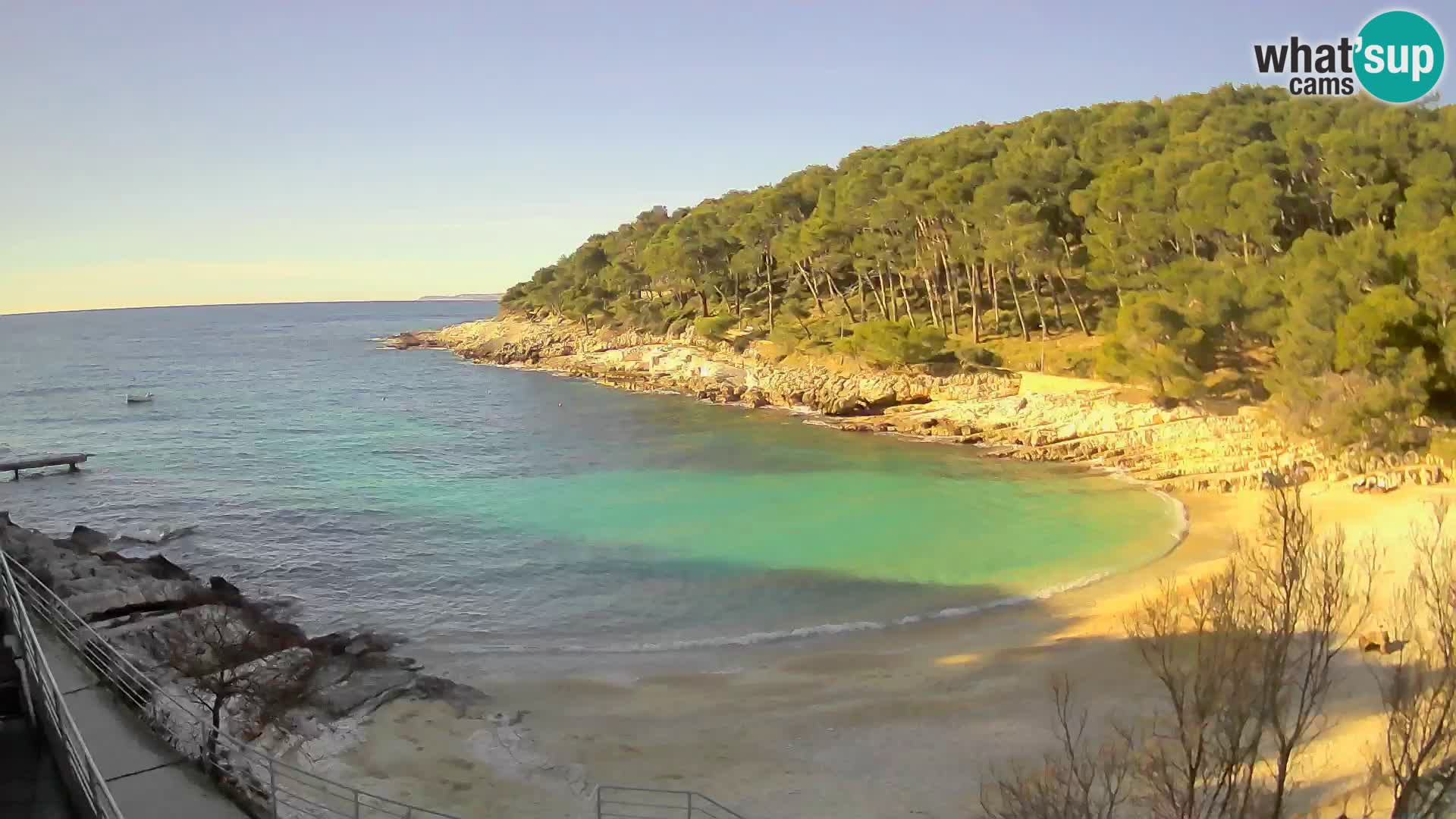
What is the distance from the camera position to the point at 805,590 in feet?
69.0

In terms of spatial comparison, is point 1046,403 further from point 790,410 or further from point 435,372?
point 435,372

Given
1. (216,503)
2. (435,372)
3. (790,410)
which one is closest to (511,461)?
A: (216,503)

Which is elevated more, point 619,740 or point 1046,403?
point 1046,403

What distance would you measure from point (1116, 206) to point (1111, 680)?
32902mm

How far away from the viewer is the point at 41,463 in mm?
38188

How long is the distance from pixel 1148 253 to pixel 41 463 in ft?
161

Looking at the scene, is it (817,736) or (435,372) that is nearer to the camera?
(817,736)

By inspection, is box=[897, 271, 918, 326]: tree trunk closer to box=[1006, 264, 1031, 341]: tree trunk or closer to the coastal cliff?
the coastal cliff

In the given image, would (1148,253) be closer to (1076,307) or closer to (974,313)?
(1076,307)

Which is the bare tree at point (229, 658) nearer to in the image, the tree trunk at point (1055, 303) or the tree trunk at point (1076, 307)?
the tree trunk at point (1076, 307)

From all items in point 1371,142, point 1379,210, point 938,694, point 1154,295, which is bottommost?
point 938,694

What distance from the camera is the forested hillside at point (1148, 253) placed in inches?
1105

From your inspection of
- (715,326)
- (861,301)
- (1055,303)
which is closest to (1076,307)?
(1055,303)

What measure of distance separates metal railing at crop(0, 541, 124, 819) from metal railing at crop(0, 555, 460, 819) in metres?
0.07
